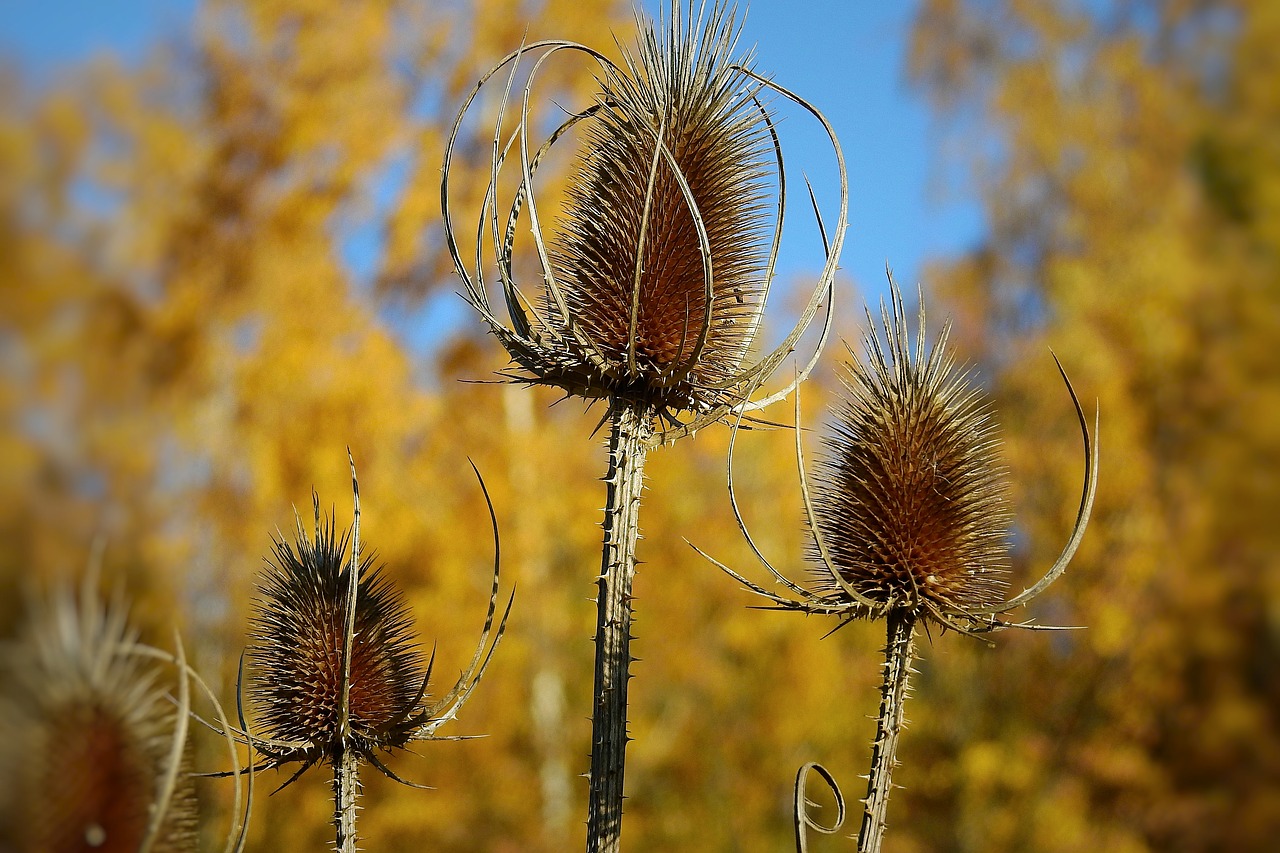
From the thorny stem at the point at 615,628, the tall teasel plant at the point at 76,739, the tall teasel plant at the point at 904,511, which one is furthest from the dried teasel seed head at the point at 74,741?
the tall teasel plant at the point at 904,511

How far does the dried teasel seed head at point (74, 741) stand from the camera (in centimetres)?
149

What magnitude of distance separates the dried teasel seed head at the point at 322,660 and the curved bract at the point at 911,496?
2.78 feet

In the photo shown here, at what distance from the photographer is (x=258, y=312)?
26.1 feet

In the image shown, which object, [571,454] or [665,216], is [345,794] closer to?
[665,216]

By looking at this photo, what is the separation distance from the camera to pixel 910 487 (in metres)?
2.32

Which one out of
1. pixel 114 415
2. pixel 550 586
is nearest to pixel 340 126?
pixel 114 415

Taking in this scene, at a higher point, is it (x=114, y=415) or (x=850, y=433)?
(x=114, y=415)

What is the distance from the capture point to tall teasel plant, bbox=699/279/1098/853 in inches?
84.1

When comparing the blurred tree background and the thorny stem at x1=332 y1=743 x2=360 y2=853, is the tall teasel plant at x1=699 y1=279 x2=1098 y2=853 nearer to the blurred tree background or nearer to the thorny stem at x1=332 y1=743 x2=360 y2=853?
the thorny stem at x1=332 y1=743 x2=360 y2=853

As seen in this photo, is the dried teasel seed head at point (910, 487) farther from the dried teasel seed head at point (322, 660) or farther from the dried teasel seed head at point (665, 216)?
the dried teasel seed head at point (322, 660)

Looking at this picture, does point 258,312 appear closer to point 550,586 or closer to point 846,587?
point 550,586

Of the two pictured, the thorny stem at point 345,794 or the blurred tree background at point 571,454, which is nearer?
the thorny stem at point 345,794

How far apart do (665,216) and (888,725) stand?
1.20 m

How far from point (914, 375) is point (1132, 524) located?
7168mm
